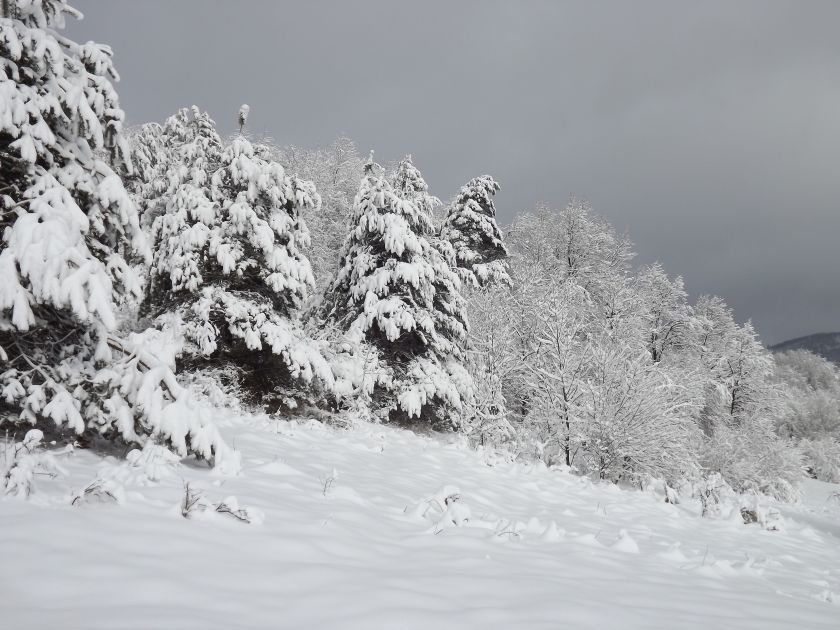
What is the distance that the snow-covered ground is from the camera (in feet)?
7.10

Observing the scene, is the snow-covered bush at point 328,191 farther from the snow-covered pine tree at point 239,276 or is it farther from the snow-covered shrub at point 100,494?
the snow-covered shrub at point 100,494

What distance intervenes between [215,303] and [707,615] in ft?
29.8

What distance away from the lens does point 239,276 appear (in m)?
9.77

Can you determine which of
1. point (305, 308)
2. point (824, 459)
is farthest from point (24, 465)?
point (824, 459)

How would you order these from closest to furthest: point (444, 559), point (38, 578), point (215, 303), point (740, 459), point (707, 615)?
point (38, 578), point (707, 615), point (444, 559), point (215, 303), point (740, 459)

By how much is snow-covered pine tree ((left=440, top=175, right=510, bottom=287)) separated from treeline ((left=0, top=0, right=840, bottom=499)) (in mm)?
99

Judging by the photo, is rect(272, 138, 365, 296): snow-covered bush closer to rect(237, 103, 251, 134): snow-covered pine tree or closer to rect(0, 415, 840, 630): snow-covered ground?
rect(237, 103, 251, 134): snow-covered pine tree

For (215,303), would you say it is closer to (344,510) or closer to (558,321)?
(344,510)

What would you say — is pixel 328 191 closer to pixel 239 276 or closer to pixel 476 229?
pixel 476 229

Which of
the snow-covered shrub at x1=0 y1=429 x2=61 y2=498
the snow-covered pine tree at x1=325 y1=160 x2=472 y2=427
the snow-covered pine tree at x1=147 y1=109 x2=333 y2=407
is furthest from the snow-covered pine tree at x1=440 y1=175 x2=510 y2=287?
the snow-covered shrub at x1=0 y1=429 x2=61 y2=498

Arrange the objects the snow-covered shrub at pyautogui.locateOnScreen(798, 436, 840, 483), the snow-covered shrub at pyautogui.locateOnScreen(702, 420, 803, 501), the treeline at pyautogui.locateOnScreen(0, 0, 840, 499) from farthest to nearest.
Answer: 1. the snow-covered shrub at pyautogui.locateOnScreen(798, 436, 840, 483)
2. the snow-covered shrub at pyautogui.locateOnScreen(702, 420, 803, 501)
3. the treeline at pyautogui.locateOnScreen(0, 0, 840, 499)

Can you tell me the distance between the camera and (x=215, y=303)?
31.6 feet

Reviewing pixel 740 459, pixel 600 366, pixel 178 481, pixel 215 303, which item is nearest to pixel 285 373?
pixel 215 303

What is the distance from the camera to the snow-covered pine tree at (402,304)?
12312 millimetres
